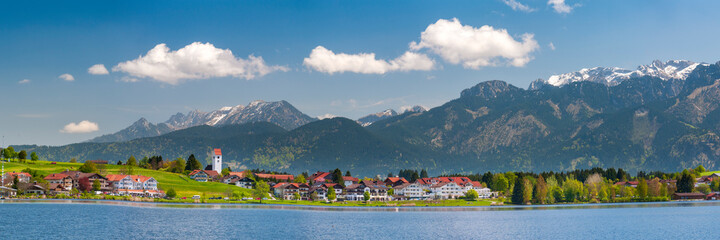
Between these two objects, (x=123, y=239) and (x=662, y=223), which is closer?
(x=123, y=239)

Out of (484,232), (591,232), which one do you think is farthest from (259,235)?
(591,232)

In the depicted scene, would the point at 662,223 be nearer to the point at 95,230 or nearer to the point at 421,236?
the point at 421,236

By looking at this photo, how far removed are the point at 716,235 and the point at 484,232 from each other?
36.1 metres

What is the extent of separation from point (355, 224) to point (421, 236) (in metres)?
26.3

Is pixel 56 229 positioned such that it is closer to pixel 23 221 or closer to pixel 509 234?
pixel 23 221

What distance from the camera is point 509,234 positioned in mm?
108312

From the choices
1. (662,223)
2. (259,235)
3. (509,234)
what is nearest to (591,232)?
(509,234)

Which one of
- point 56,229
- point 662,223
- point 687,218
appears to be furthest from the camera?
point 687,218

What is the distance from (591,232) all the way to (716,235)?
18887mm

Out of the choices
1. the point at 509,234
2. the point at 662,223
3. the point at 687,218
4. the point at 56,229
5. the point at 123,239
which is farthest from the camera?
the point at 687,218

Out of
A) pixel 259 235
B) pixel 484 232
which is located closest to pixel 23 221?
pixel 259 235

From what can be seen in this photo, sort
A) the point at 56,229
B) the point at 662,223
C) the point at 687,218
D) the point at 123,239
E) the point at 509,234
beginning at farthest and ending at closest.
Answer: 1. the point at 687,218
2. the point at 662,223
3. the point at 509,234
4. the point at 56,229
5. the point at 123,239

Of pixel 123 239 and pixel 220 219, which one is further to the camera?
pixel 220 219

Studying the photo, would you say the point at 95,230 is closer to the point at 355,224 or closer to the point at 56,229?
the point at 56,229
